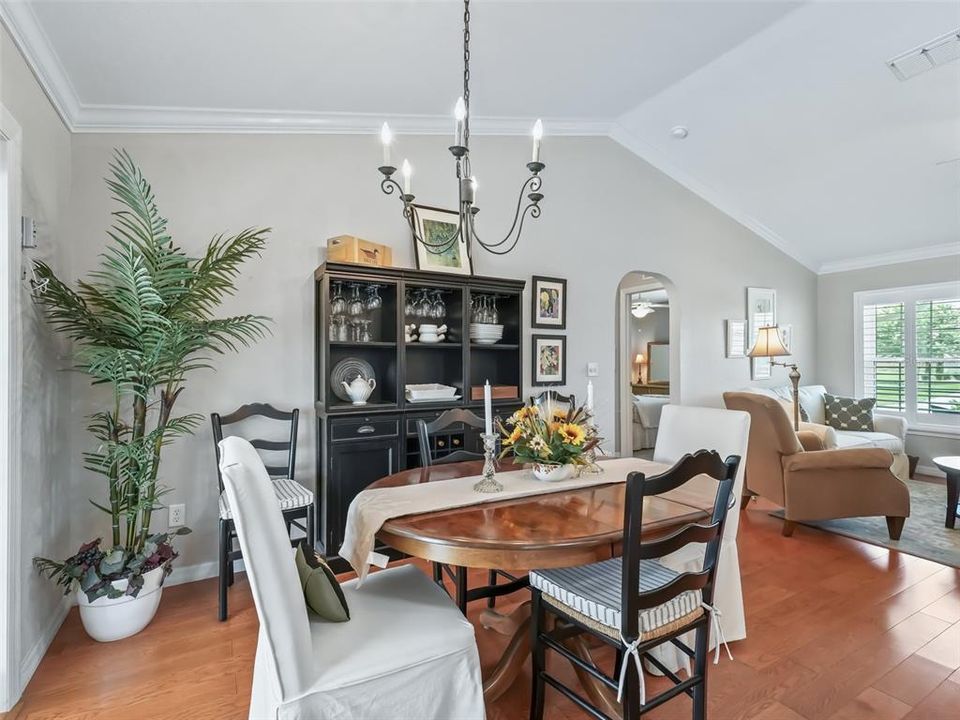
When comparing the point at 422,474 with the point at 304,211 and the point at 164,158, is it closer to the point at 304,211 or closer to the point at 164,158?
the point at 304,211

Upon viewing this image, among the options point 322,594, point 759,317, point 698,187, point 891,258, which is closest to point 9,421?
point 322,594

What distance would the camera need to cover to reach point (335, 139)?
3234 mm

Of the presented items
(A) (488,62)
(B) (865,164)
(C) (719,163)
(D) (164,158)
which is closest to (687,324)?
(C) (719,163)

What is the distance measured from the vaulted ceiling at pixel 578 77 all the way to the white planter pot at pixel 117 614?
2.36 m

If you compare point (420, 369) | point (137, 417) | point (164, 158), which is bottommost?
point (137, 417)

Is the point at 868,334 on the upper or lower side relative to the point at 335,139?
lower

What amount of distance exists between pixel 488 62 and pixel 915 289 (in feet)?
17.8

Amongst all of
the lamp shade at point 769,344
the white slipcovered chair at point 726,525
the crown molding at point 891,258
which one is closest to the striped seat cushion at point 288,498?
the white slipcovered chair at point 726,525

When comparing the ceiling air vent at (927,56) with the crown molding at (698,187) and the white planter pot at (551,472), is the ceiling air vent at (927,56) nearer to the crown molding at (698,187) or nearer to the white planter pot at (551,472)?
the crown molding at (698,187)

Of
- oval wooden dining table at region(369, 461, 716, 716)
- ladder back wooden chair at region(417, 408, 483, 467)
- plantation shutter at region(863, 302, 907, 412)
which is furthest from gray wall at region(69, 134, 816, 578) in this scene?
plantation shutter at region(863, 302, 907, 412)

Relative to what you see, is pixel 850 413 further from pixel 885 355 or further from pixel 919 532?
pixel 919 532

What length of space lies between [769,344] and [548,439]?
3719mm

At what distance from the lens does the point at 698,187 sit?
16.2ft

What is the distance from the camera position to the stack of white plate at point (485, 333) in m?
3.45
